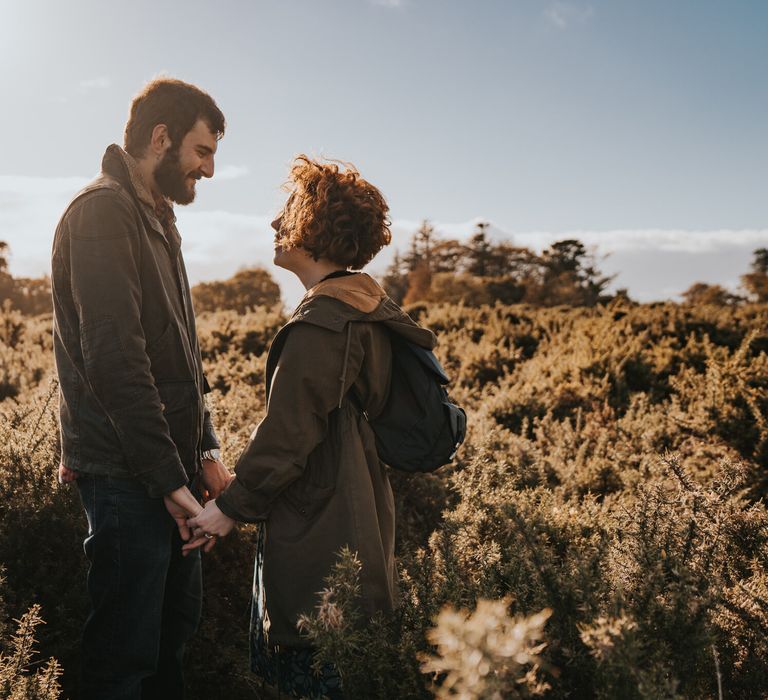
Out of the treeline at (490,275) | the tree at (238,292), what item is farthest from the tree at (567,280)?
the tree at (238,292)

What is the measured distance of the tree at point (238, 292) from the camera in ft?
60.1

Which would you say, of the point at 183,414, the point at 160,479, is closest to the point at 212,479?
the point at 183,414

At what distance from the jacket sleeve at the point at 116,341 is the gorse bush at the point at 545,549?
82 centimetres

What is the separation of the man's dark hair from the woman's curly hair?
1.71ft

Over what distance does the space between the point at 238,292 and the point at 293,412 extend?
17.5m

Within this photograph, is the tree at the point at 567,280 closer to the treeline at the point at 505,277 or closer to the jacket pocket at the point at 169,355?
the treeline at the point at 505,277

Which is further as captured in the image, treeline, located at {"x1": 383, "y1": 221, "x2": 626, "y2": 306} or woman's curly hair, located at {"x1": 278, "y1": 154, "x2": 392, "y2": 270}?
treeline, located at {"x1": 383, "y1": 221, "x2": 626, "y2": 306}

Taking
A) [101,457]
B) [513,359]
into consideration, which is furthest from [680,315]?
[101,457]

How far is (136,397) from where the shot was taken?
206 cm

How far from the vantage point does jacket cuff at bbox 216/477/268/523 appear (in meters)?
2.14

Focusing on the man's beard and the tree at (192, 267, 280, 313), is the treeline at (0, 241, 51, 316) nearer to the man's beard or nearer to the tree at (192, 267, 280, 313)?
the tree at (192, 267, 280, 313)

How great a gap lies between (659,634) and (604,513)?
1741 mm

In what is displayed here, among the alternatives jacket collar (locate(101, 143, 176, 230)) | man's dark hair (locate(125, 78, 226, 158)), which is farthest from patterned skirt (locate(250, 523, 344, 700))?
man's dark hair (locate(125, 78, 226, 158))

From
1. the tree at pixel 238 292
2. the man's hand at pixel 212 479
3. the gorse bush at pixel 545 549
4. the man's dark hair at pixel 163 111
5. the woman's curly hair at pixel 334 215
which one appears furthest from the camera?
the tree at pixel 238 292
